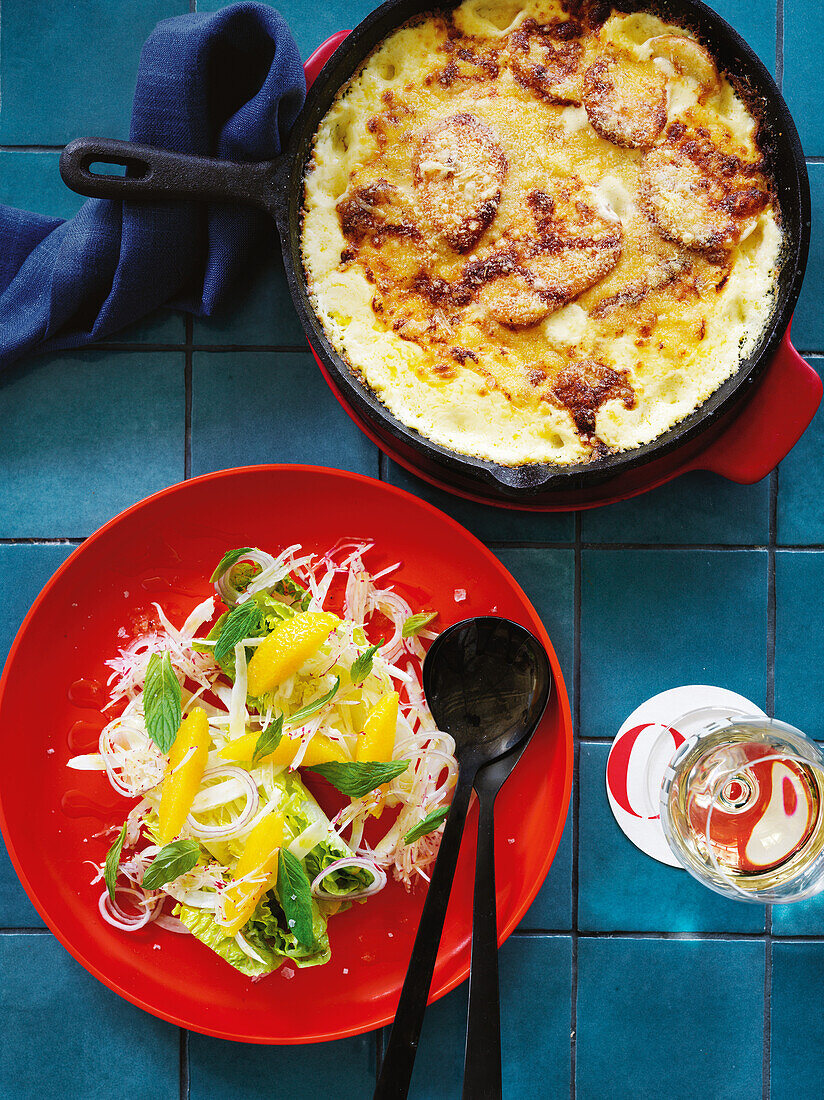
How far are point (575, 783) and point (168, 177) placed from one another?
0.89m

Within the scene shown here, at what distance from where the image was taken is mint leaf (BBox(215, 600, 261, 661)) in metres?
0.96

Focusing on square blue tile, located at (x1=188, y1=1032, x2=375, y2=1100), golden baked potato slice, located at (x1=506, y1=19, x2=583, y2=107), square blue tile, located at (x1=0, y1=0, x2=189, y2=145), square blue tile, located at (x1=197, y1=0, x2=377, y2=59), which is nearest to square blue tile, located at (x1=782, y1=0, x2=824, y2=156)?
golden baked potato slice, located at (x1=506, y1=19, x2=583, y2=107)

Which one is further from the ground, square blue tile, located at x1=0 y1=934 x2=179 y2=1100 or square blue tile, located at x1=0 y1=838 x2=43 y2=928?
square blue tile, located at x1=0 y1=838 x2=43 y2=928

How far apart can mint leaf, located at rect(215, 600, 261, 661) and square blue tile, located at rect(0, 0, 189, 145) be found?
668 mm

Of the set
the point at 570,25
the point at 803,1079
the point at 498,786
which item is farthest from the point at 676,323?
the point at 803,1079

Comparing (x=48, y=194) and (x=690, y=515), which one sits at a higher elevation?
(x=48, y=194)

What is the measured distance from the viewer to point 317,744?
0.99m

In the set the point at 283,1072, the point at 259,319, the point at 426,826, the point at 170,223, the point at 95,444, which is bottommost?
the point at 283,1072

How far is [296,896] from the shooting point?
0.93 meters

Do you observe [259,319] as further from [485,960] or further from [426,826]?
[485,960]

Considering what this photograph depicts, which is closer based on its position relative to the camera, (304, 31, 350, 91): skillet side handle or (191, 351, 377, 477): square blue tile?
(304, 31, 350, 91): skillet side handle

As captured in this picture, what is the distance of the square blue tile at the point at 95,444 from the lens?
1103 millimetres

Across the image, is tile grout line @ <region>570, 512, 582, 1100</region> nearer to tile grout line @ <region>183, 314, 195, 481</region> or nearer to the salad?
the salad

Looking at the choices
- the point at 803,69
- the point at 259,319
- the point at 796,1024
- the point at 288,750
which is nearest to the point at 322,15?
the point at 259,319
